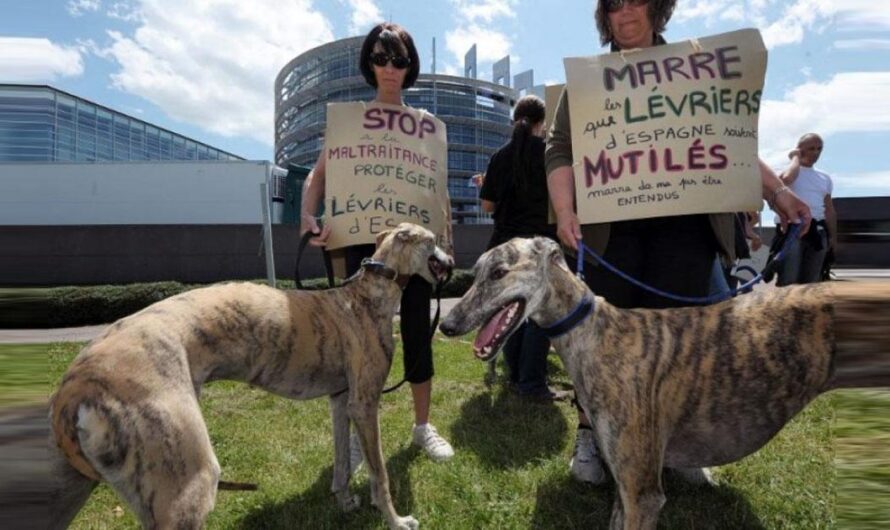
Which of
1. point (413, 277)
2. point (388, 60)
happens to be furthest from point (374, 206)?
point (388, 60)

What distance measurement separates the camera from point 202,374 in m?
2.55

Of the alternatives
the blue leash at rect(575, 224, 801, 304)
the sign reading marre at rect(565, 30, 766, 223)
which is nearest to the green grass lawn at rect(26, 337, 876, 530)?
the blue leash at rect(575, 224, 801, 304)

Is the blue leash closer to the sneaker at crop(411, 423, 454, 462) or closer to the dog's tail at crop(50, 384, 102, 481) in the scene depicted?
the sneaker at crop(411, 423, 454, 462)

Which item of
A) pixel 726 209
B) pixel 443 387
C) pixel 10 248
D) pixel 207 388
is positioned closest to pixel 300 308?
pixel 726 209

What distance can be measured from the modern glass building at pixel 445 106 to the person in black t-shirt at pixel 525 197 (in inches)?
2499

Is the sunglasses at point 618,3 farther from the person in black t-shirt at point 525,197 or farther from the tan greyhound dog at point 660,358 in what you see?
the person in black t-shirt at point 525,197

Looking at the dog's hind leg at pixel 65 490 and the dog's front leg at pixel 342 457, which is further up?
the dog's hind leg at pixel 65 490

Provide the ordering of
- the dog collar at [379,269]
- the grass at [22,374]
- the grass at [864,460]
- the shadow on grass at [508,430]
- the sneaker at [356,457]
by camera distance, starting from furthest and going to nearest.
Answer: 1. the shadow on grass at [508,430]
2. the sneaker at [356,457]
3. the dog collar at [379,269]
4. the grass at [864,460]
5. the grass at [22,374]

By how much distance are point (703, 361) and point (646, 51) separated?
1.90 meters

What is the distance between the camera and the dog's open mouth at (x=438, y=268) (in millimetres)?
3758

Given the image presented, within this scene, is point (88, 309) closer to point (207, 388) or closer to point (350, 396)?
point (207, 388)

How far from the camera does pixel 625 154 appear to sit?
3.19 meters

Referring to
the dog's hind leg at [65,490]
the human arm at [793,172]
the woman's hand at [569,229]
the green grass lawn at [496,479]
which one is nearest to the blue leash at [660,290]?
the woman's hand at [569,229]

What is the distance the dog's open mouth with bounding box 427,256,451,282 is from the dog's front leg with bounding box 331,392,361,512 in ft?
3.43
